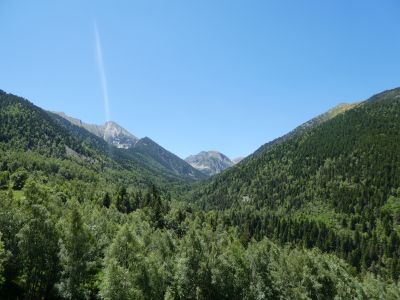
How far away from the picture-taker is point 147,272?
54.3m

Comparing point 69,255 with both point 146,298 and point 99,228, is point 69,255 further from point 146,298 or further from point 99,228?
point 99,228

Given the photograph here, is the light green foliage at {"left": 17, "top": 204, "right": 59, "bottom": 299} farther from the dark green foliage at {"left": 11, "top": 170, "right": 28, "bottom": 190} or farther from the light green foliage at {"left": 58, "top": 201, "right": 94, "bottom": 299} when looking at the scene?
the dark green foliage at {"left": 11, "top": 170, "right": 28, "bottom": 190}

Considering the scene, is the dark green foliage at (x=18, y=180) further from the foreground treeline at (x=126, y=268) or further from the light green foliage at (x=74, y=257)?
the light green foliage at (x=74, y=257)

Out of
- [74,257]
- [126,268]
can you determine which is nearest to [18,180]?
[74,257]

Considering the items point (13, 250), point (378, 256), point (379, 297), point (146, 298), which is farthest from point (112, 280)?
point (378, 256)

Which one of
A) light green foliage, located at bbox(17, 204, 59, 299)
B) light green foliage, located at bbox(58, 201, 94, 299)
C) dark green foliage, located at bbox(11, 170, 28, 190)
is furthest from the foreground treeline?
dark green foliage, located at bbox(11, 170, 28, 190)

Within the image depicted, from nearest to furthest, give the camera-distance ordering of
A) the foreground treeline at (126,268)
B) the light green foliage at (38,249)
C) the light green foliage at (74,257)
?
the foreground treeline at (126,268) < the light green foliage at (74,257) < the light green foliage at (38,249)

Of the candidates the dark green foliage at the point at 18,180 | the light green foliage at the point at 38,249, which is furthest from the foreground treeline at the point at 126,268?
the dark green foliage at the point at 18,180

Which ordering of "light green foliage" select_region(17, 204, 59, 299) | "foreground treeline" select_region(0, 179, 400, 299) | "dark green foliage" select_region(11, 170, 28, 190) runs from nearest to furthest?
"foreground treeline" select_region(0, 179, 400, 299) → "light green foliage" select_region(17, 204, 59, 299) → "dark green foliage" select_region(11, 170, 28, 190)

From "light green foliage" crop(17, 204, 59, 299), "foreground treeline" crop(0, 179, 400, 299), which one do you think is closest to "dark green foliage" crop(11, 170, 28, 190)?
"foreground treeline" crop(0, 179, 400, 299)

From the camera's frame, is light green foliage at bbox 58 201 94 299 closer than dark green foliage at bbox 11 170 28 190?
Yes

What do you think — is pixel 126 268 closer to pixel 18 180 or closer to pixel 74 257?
pixel 74 257

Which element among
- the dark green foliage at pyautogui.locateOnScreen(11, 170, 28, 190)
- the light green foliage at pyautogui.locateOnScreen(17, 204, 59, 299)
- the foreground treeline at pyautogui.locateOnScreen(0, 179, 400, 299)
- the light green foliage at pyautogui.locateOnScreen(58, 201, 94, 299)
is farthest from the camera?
the dark green foliage at pyautogui.locateOnScreen(11, 170, 28, 190)

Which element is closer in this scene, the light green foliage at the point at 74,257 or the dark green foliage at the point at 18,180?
the light green foliage at the point at 74,257
